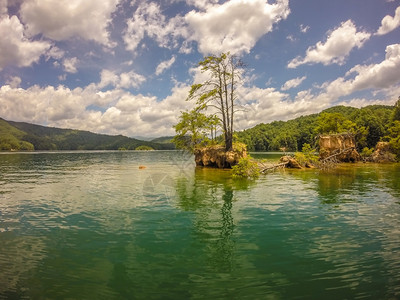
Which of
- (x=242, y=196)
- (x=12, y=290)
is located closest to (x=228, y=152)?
(x=242, y=196)

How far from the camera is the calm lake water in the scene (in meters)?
5.57

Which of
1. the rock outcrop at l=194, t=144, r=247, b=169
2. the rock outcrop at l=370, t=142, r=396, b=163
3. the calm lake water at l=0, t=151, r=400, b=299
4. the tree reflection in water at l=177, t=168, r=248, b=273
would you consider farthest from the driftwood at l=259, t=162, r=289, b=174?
the rock outcrop at l=370, t=142, r=396, b=163

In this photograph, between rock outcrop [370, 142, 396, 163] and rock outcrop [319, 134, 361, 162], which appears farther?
rock outcrop [370, 142, 396, 163]

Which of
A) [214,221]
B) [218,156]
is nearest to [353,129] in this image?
[218,156]

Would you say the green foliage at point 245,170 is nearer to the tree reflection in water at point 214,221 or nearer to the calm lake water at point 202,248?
the tree reflection in water at point 214,221

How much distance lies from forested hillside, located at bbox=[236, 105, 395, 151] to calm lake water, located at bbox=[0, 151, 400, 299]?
1357 inches

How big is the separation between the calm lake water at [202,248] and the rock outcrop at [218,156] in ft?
59.6

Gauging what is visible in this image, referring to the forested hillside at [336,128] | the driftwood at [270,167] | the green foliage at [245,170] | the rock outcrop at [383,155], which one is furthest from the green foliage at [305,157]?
the rock outcrop at [383,155]

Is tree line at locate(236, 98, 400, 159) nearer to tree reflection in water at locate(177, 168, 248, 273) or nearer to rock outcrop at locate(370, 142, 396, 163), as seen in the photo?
rock outcrop at locate(370, 142, 396, 163)

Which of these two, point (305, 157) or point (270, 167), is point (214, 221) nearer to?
point (270, 167)

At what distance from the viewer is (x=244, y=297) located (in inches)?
205

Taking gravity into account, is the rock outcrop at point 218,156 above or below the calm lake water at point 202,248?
above

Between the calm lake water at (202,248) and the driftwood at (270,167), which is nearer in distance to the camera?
the calm lake water at (202,248)

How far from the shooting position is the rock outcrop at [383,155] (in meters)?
42.2
